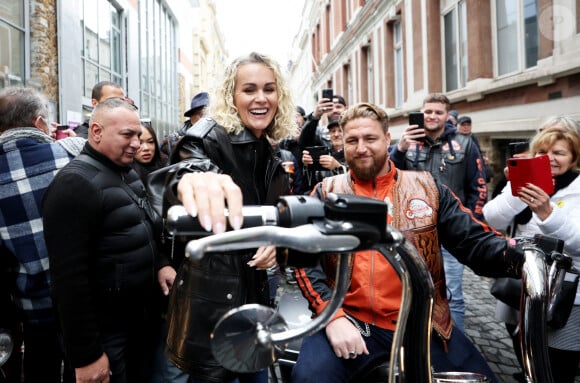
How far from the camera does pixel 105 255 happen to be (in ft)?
6.57

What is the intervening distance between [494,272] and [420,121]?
2.26 meters

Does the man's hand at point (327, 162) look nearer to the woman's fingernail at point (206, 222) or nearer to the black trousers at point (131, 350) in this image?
the black trousers at point (131, 350)

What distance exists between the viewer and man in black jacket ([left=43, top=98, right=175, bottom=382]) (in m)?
1.86

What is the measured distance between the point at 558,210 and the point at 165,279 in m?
2.15

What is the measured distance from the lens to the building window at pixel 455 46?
882cm

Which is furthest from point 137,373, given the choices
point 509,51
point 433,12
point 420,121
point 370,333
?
point 433,12

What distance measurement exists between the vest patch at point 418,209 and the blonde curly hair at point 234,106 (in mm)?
740

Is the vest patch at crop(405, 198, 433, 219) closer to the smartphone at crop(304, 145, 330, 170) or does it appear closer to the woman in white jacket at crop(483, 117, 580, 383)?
the woman in white jacket at crop(483, 117, 580, 383)

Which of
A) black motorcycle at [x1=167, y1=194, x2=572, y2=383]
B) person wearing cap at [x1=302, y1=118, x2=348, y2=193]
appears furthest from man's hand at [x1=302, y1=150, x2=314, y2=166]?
black motorcycle at [x1=167, y1=194, x2=572, y2=383]

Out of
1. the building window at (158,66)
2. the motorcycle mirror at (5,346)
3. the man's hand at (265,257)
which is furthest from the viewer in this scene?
the building window at (158,66)

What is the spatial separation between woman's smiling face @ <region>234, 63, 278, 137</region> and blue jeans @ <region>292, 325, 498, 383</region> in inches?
38.2

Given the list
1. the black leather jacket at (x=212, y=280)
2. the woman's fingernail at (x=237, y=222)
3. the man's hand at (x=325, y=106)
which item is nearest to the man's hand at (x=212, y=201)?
the woman's fingernail at (x=237, y=222)

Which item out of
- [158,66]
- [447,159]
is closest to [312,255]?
[447,159]

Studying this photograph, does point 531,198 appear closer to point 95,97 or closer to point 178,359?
point 178,359
